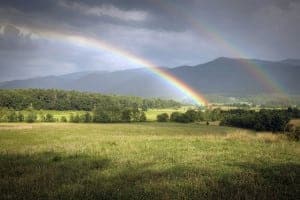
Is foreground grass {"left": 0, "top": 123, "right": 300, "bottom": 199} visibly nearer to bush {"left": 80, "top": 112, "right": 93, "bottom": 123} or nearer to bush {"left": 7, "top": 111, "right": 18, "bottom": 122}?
bush {"left": 80, "top": 112, "right": 93, "bottom": 123}

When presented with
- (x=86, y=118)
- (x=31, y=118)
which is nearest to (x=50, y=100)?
(x=31, y=118)

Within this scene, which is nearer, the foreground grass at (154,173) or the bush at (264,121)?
the foreground grass at (154,173)

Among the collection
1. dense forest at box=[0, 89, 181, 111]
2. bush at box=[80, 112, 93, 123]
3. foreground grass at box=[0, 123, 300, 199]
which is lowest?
bush at box=[80, 112, 93, 123]

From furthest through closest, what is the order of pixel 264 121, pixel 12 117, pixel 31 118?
pixel 12 117 < pixel 31 118 < pixel 264 121

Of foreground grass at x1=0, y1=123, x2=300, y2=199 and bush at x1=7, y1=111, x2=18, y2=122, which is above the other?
foreground grass at x1=0, y1=123, x2=300, y2=199

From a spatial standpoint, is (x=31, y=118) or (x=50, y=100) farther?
(x=50, y=100)

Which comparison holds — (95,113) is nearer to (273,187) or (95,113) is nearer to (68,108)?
(68,108)

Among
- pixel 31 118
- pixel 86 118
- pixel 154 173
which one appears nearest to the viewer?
pixel 154 173

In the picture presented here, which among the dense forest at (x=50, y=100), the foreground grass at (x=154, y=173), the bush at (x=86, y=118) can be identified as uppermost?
the dense forest at (x=50, y=100)

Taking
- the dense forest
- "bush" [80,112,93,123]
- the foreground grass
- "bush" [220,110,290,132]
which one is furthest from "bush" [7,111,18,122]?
the foreground grass

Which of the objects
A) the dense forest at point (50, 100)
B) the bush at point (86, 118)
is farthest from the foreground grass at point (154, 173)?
the dense forest at point (50, 100)

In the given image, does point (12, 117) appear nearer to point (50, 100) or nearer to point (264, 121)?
point (50, 100)

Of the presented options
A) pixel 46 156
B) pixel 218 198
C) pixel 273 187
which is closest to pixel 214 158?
pixel 273 187

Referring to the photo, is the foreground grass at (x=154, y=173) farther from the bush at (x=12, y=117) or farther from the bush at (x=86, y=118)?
the bush at (x=12, y=117)
